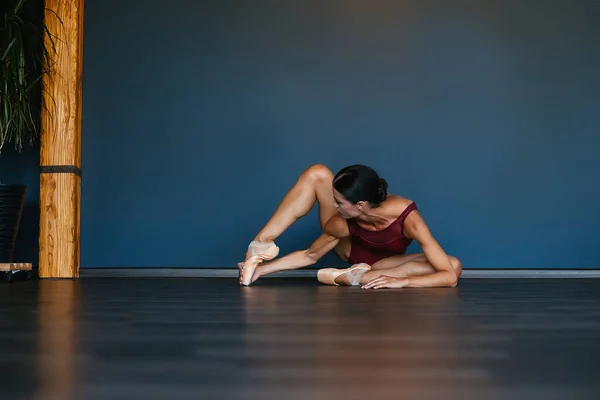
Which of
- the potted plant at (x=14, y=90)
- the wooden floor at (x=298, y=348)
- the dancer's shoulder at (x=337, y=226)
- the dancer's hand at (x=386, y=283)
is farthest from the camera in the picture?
the potted plant at (x=14, y=90)

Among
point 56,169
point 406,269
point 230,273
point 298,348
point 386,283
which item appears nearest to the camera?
point 298,348

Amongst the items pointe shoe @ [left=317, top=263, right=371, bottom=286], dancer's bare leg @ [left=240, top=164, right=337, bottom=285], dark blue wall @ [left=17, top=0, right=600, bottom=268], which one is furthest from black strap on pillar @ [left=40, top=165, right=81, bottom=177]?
pointe shoe @ [left=317, top=263, right=371, bottom=286]

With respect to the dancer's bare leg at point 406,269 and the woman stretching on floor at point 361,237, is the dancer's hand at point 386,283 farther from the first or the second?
the dancer's bare leg at point 406,269

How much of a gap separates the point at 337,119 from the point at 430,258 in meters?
1.78

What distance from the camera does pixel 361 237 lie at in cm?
362

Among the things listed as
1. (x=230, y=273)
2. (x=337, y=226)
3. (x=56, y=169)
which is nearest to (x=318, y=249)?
(x=337, y=226)

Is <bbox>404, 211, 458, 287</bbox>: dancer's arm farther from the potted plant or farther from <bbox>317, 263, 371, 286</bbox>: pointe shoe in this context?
the potted plant

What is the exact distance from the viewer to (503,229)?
192 inches

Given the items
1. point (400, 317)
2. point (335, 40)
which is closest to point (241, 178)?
point (335, 40)

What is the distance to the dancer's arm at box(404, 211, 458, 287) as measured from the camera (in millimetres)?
3320

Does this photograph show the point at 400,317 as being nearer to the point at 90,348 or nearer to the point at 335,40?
the point at 90,348

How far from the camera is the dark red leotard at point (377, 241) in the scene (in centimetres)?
348

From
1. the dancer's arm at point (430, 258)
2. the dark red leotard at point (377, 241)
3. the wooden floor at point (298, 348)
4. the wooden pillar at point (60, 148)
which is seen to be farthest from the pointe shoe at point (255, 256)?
the wooden pillar at point (60, 148)

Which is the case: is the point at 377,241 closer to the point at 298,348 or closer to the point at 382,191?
the point at 382,191
